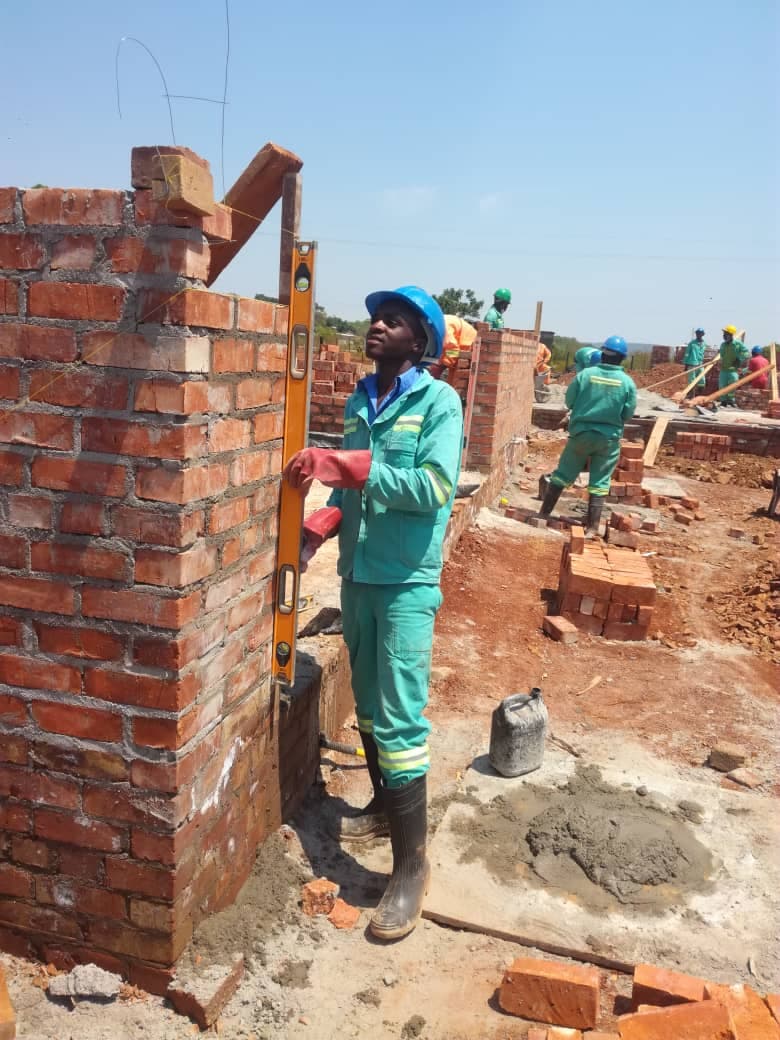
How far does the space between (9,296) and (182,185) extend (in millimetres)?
540

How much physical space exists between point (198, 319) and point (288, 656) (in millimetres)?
Answer: 1189

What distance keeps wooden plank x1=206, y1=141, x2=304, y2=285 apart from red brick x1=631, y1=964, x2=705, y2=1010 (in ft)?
7.52

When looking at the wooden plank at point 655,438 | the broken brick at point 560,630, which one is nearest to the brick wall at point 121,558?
the broken brick at point 560,630

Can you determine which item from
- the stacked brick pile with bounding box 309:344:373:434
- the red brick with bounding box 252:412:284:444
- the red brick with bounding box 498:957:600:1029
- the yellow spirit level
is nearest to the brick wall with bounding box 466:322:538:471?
the stacked brick pile with bounding box 309:344:373:434

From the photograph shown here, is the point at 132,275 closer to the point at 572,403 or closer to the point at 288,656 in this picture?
the point at 288,656

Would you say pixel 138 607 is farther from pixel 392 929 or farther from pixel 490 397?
pixel 490 397

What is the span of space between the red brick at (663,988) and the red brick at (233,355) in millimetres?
2034

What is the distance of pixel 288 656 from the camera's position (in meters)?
2.58

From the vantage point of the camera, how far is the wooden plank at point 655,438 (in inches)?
537

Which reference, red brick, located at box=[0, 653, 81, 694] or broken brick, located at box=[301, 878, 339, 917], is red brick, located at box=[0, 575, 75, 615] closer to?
red brick, located at box=[0, 653, 81, 694]

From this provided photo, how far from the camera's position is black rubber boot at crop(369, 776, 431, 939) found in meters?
2.59

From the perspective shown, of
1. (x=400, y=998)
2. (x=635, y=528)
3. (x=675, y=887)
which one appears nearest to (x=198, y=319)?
(x=400, y=998)

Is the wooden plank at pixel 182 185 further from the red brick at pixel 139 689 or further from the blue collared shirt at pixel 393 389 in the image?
the red brick at pixel 139 689

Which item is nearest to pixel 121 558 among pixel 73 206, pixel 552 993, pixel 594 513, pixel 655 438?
pixel 73 206
